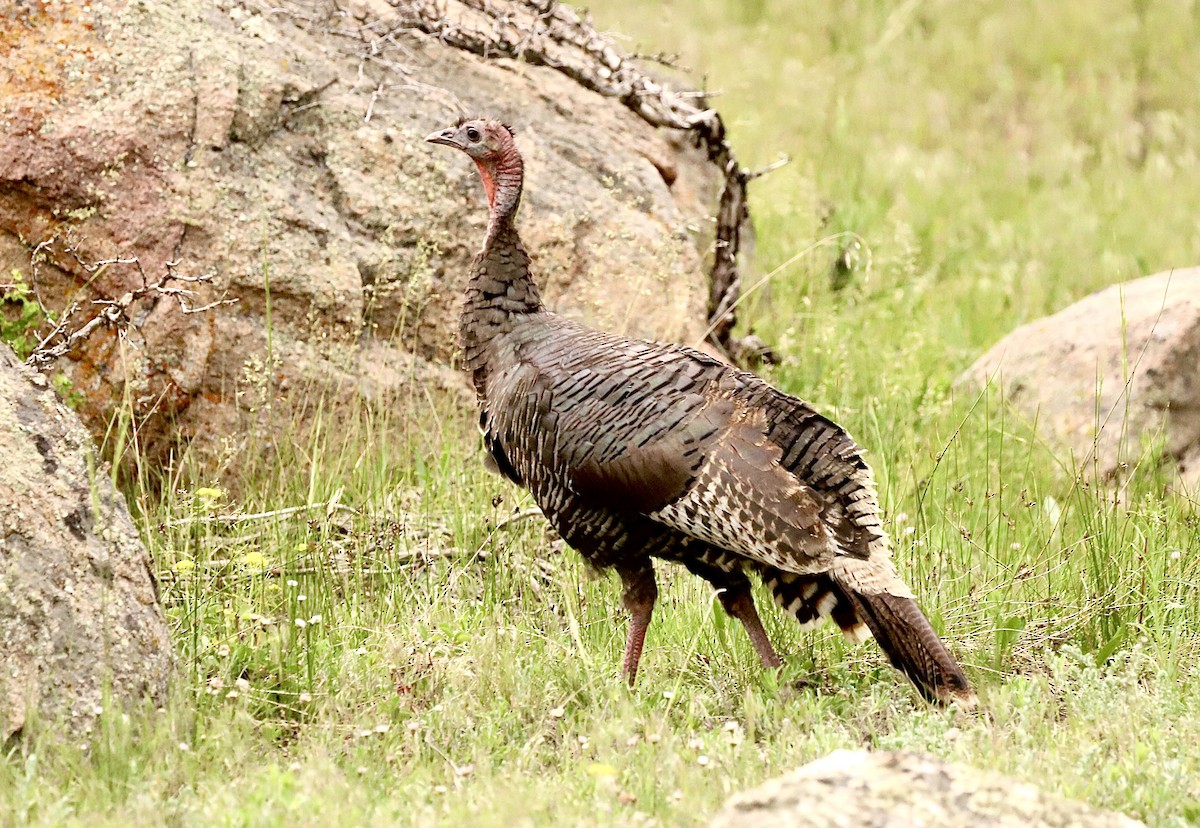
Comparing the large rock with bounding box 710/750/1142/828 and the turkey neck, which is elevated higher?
the large rock with bounding box 710/750/1142/828

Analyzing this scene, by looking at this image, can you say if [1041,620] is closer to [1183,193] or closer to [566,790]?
[566,790]

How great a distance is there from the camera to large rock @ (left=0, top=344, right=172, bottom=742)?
352cm

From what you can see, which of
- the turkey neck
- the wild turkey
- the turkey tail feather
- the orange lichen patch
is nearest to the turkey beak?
the turkey neck

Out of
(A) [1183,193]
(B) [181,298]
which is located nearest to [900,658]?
(B) [181,298]

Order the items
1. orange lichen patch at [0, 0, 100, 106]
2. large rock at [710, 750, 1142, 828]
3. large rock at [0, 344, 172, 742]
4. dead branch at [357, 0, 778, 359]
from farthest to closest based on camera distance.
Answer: dead branch at [357, 0, 778, 359]
orange lichen patch at [0, 0, 100, 106]
large rock at [0, 344, 172, 742]
large rock at [710, 750, 1142, 828]

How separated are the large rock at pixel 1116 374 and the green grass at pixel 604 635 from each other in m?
0.22

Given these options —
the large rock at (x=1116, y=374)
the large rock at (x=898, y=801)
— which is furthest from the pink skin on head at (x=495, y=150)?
the large rock at (x=898, y=801)

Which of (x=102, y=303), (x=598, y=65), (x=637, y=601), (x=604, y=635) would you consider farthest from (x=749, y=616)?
(x=598, y=65)

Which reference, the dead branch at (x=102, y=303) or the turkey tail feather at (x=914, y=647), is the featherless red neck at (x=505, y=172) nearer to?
the dead branch at (x=102, y=303)

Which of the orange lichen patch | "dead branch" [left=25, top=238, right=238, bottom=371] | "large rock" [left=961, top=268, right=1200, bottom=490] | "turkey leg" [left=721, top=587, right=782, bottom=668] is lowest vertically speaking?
"dead branch" [left=25, top=238, right=238, bottom=371]

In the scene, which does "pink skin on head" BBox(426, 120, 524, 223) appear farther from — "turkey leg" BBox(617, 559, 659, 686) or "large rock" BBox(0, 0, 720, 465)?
"turkey leg" BBox(617, 559, 659, 686)

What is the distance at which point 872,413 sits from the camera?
622 centimetres

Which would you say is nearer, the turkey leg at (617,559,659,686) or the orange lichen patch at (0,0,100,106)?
the turkey leg at (617,559,659,686)

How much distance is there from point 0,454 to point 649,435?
1.77 meters
